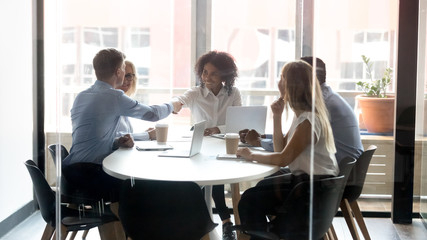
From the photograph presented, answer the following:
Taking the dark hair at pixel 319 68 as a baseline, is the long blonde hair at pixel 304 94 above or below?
below

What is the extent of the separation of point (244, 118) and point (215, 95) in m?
0.23

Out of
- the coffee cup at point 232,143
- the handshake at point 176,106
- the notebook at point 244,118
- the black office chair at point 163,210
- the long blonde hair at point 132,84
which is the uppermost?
the long blonde hair at point 132,84

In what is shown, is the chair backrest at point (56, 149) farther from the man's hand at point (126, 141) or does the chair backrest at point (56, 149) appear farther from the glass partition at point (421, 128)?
the glass partition at point (421, 128)

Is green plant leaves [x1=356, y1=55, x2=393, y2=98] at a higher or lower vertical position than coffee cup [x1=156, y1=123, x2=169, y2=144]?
higher

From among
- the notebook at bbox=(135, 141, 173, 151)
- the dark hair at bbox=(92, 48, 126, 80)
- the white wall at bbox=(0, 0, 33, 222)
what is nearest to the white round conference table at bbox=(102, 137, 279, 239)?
the notebook at bbox=(135, 141, 173, 151)

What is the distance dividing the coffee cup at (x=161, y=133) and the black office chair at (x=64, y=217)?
1.74ft

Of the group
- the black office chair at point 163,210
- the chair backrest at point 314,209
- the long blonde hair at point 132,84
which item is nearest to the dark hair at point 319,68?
the chair backrest at point 314,209

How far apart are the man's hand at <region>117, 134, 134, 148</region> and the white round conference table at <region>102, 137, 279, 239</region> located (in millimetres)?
56

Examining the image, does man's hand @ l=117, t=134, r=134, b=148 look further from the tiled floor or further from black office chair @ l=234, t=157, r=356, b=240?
black office chair @ l=234, t=157, r=356, b=240

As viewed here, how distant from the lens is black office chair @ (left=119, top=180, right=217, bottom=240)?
2479 mm

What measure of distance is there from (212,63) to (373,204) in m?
1.35

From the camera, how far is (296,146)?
3.10 m

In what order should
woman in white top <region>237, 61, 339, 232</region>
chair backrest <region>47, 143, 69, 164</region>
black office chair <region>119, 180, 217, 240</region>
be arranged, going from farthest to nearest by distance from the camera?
chair backrest <region>47, 143, 69, 164</region> < woman in white top <region>237, 61, 339, 232</region> < black office chair <region>119, 180, 217, 240</region>

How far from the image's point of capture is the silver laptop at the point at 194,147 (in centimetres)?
301
